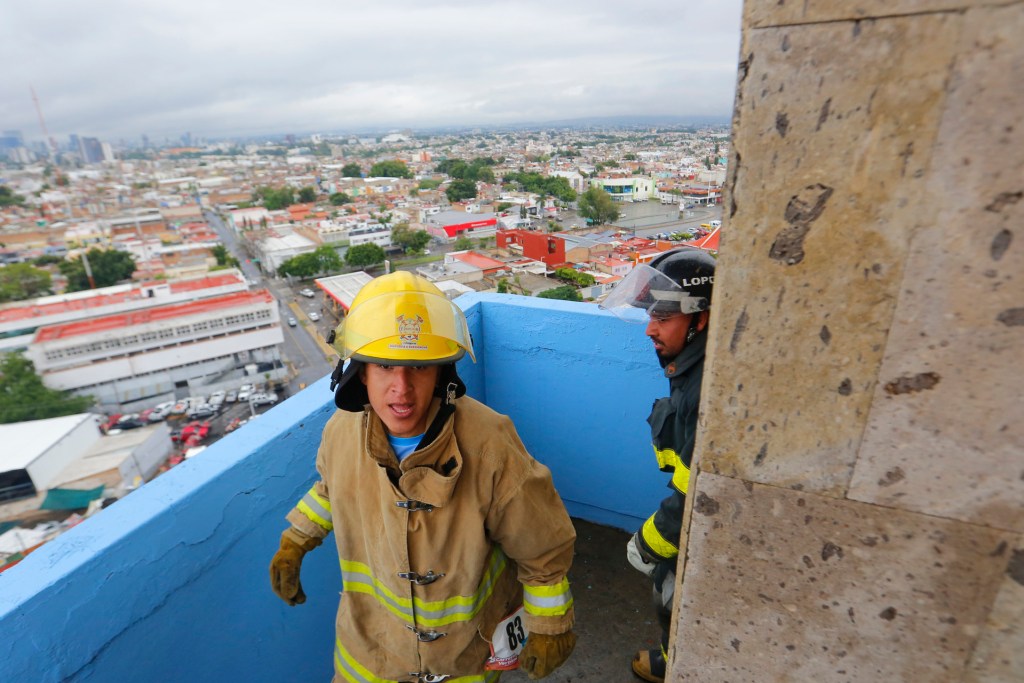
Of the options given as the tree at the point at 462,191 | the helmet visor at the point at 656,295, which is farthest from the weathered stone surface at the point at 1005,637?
the tree at the point at 462,191

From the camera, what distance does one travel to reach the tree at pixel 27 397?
598 inches

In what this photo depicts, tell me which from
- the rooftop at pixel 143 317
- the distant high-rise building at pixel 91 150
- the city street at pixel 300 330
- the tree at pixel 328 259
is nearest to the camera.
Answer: the rooftop at pixel 143 317

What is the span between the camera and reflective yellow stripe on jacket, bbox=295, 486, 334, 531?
1544 mm

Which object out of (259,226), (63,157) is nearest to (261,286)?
(259,226)

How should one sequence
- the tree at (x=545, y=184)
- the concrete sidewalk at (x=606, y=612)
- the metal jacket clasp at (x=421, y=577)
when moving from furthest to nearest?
the tree at (x=545, y=184) → the concrete sidewalk at (x=606, y=612) → the metal jacket clasp at (x=421, y=577)

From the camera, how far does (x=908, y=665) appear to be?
78cm

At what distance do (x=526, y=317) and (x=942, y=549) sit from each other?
203 cm

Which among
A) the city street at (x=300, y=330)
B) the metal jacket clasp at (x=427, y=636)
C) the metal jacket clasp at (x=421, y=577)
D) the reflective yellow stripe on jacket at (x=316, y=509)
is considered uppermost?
the reflective yellow stripe on jacket at (x=316, y=509)

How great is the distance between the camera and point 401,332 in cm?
130

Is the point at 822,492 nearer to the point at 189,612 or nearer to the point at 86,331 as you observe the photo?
the point at 189,612

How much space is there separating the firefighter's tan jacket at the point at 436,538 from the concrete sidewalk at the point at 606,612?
0.89 metres

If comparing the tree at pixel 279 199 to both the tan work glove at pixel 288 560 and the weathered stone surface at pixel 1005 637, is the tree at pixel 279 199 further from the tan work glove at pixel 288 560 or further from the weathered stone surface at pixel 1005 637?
the weathered stone surface at pixel 1005 637

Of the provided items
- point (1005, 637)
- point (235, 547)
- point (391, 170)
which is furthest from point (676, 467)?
point (391, 170)

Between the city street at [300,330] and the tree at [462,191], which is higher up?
the tree at [462,191]
